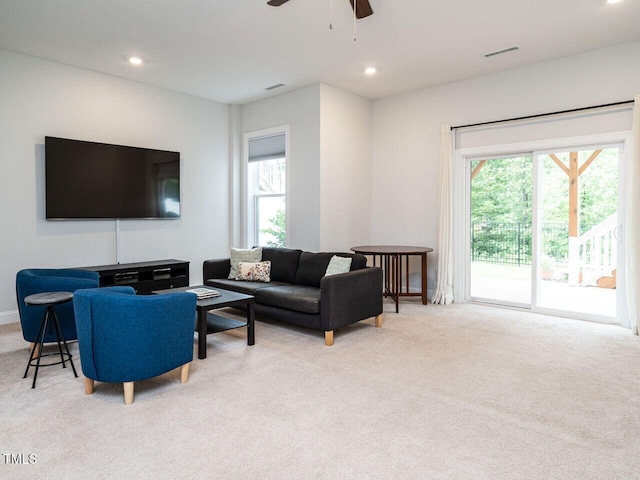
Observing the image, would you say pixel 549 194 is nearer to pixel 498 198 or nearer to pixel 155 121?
pixel 498 198

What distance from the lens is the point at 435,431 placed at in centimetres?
240

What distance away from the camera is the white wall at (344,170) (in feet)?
19.1

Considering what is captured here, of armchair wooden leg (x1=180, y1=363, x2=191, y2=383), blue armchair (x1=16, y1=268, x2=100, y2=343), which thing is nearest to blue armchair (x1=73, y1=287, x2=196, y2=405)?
armchair wooden leg (x1=180, y1=363, x2=191, y2=383)

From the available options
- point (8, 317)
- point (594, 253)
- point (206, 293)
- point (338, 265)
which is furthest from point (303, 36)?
point (8, 317)

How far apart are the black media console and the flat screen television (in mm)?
683

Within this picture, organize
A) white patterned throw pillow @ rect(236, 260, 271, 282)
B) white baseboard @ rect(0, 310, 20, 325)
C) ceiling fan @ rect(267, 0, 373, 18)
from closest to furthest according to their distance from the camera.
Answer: ceiling fan @ rect(267, 0, 373, 18) → white baseboard @ rect(0, 310, 20, 325) → white patterned throw pillow @ rect(236, 260, 271, 282)

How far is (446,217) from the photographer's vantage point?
5758 millimetres

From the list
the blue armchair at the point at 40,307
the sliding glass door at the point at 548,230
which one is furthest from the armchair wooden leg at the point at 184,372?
the sliding glass door at the point at 548,230

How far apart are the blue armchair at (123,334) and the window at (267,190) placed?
370 centimetres

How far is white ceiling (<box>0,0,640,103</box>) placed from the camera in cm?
368

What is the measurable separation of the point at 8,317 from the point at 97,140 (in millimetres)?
2289

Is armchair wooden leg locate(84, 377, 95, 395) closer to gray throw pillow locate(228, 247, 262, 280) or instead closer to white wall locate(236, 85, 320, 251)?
gray throw pillow locate(228, 247, 262, 280)

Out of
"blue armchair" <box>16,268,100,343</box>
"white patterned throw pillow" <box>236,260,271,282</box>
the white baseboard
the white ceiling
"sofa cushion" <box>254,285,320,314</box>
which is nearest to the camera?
"blue armchair" <box>16,268,100,343</box>

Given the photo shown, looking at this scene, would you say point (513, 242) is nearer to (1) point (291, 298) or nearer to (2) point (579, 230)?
(2) point (579, 230)
